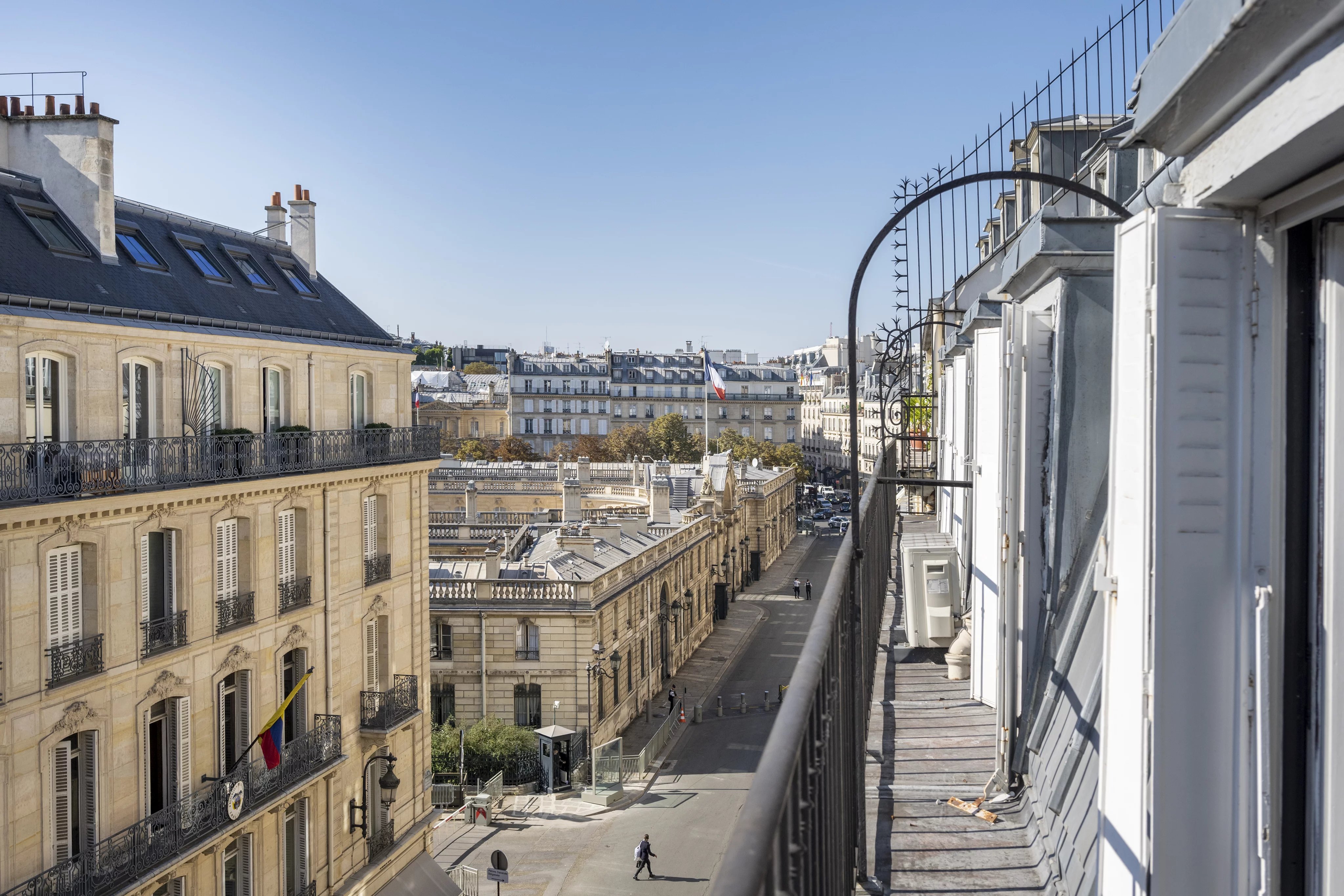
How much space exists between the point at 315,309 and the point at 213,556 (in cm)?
714

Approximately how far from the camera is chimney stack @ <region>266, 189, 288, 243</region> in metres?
24.0

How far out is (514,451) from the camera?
93.4 m

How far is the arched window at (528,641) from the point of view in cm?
3288

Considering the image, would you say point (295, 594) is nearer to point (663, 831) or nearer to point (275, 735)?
point (275, 735)

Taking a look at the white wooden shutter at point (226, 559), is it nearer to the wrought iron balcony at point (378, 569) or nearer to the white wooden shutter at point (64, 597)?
the white wooden shutter at point (64, 597)

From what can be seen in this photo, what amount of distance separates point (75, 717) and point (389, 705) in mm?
8361

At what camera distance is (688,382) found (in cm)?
11119

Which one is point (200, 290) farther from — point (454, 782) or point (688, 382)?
point (688, 382)

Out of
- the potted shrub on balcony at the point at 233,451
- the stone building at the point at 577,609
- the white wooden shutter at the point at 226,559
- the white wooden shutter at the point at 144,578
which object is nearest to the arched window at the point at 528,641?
the stone building at the point at 577,609

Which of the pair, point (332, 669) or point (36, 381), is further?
point (332, 669)

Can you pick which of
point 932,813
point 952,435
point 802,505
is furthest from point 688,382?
point 932,813

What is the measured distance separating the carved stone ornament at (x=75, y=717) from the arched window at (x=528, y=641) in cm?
1890

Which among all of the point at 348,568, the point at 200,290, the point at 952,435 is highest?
the point at 200,290

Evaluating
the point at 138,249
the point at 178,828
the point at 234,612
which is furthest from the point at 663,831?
the point at 138,249
